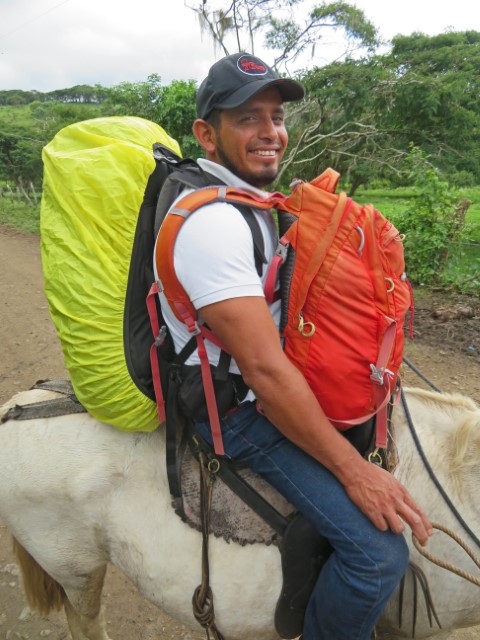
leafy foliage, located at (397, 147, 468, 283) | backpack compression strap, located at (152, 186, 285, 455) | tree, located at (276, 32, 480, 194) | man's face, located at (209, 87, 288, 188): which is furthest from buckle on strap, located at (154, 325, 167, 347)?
tree, located at (276, 32, 480, 194)

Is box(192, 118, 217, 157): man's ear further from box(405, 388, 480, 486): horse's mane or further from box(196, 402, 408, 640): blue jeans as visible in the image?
box(405, 388, 480, 486): horse's mane

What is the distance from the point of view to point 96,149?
1581 millimetres

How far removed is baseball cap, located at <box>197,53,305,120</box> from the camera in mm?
1436

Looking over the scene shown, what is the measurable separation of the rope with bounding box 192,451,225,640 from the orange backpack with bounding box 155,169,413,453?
599mm

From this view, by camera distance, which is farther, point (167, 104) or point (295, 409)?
point (167, 104)

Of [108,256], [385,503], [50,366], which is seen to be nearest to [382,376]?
[385,503]

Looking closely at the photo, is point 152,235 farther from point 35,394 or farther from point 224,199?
point 35,394

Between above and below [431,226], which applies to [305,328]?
above

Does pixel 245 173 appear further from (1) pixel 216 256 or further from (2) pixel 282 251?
(1) pixel 216 256

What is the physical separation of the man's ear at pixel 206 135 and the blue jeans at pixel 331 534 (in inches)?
37.2

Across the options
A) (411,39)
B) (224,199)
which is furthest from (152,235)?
(411,39)

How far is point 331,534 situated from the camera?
1.49m

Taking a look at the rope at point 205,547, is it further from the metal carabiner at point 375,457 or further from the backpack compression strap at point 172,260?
the metal carabiner at point 375,457

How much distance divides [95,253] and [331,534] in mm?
1268
